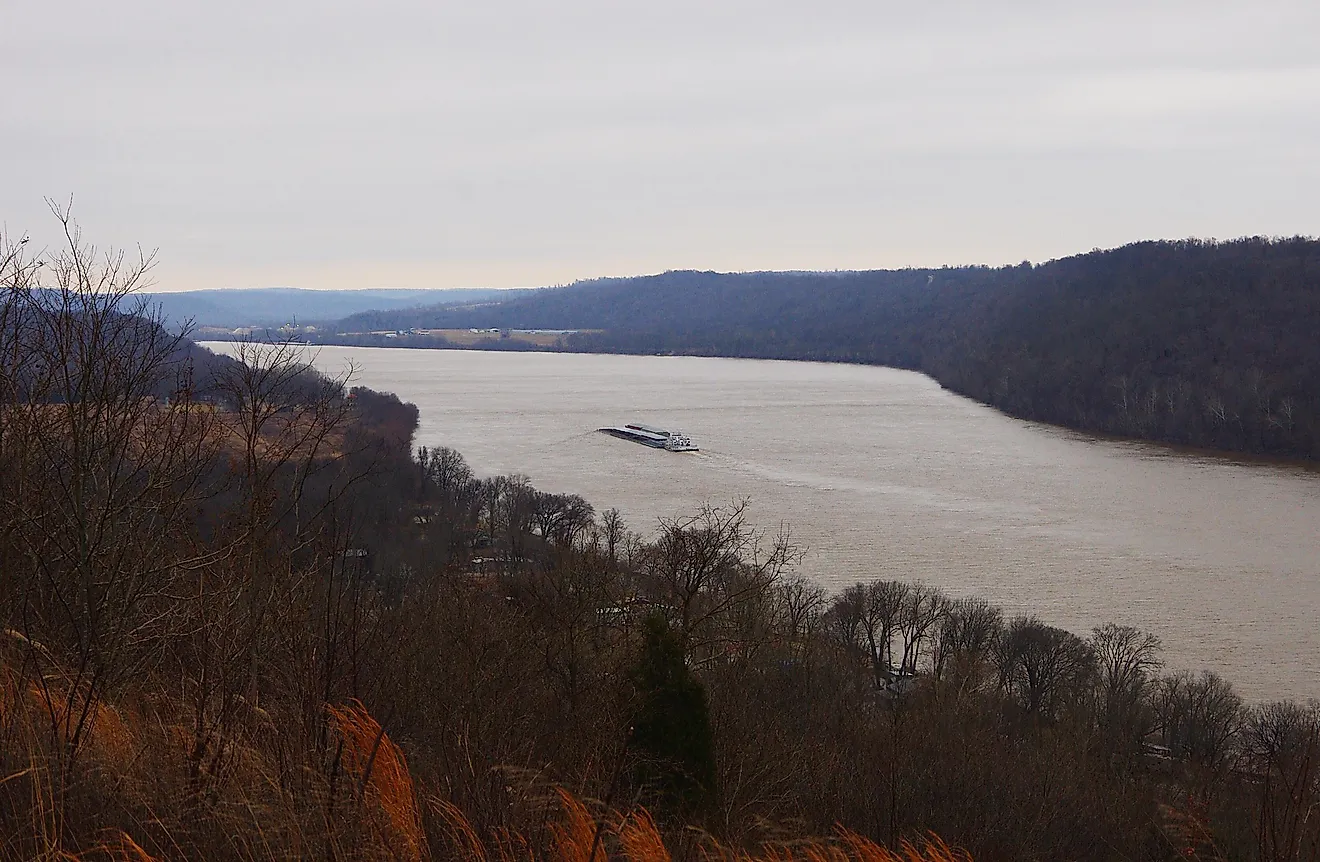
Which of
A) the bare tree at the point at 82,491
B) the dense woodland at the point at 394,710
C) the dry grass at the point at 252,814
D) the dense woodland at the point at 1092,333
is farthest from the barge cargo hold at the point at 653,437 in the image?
the dry grass at the point at 252,814

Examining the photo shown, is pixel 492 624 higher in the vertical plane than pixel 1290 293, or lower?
lower

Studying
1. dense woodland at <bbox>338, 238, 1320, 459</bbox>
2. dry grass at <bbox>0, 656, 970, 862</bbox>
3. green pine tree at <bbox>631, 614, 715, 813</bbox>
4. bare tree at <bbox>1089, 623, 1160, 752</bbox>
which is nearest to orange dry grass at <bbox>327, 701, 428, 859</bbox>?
dry grass at <bbox>0, 656, 970, 862</bbox>

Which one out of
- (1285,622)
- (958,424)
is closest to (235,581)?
(1285,622)

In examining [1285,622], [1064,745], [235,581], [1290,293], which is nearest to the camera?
[235,581]

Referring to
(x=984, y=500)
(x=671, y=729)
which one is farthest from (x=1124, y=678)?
(x=984, y=500)

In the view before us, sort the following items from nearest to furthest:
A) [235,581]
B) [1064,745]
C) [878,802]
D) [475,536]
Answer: [235,581] → [878,802] → [1064,745] → [475,536]

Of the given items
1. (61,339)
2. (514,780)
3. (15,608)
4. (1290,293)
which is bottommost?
(514,780)

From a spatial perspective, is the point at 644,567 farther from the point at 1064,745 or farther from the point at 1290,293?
the point at 1290,293

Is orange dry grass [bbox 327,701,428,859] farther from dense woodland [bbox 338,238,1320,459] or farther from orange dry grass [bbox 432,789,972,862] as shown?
dense woodland [bbox 338,238,1320,459]
